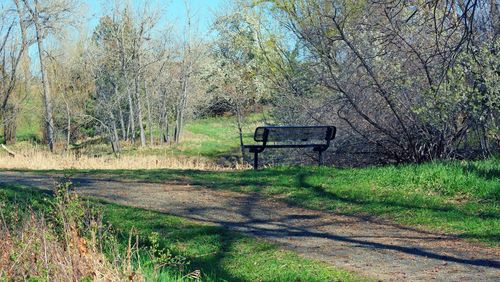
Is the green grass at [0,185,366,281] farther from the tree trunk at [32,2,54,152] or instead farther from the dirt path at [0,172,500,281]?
the tree trunk at [32,2,54,152]

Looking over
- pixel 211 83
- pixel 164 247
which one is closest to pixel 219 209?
pixel 164 247

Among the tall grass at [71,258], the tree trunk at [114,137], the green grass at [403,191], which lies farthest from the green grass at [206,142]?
the tall grass at [71,258]

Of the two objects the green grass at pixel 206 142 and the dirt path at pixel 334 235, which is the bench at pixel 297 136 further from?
the green grass at pixel 206 142

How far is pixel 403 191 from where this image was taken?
30.9ft

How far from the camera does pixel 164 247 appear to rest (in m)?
7.05

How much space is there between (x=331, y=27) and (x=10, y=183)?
386 inches

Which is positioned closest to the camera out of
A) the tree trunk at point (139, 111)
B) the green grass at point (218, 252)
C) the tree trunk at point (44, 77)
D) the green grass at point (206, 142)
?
the green grass at point (218, 252)

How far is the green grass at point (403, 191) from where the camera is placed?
788 centimetres

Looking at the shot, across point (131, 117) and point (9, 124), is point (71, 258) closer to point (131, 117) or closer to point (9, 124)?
point (131, 117)

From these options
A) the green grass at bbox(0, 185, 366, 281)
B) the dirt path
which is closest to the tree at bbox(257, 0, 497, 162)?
the dirt path

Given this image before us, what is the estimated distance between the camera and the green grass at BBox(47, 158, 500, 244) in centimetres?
788

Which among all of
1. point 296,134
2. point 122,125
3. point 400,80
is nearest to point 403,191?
point 400,80

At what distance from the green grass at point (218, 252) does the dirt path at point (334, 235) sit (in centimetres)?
26

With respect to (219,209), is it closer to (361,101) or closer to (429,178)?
(429,178)
